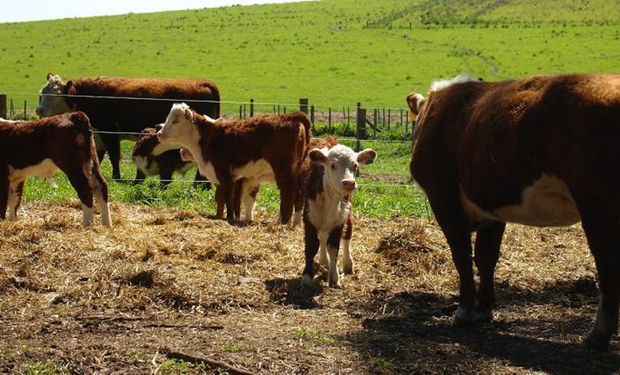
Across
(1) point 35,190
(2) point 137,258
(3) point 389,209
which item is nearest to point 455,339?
(2) point 137,258

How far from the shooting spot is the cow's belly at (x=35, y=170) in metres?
11.0

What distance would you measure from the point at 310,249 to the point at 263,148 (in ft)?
12.6

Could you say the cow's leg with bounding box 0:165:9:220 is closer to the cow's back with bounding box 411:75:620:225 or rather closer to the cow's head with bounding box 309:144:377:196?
the cow's head with bounding box 309:144:377:196

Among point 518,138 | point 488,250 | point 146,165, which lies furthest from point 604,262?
point 146,165

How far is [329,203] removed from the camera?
8.41 meters

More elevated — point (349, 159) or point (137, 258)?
point (349, 159)

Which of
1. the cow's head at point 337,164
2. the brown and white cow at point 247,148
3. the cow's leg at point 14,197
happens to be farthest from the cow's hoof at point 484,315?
the cow's leg at point 14,197

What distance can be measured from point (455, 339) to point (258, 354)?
1.62 m

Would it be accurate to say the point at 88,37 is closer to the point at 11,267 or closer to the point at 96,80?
the point at 96,80

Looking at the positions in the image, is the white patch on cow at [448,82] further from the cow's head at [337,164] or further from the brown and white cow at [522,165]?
the cow's head at [337,164]

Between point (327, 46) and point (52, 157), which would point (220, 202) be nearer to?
point (52, 157)

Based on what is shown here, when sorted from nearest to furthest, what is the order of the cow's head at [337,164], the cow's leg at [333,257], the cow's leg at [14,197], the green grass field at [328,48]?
1. the cow's head at [337,164]
2. the cow's leg at [333,257]
3. the cow's leg at [14,197]
4. the green grass field at [328,48]

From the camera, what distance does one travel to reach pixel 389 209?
1327 centimetres

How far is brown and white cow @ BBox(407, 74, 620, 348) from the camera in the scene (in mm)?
5801
